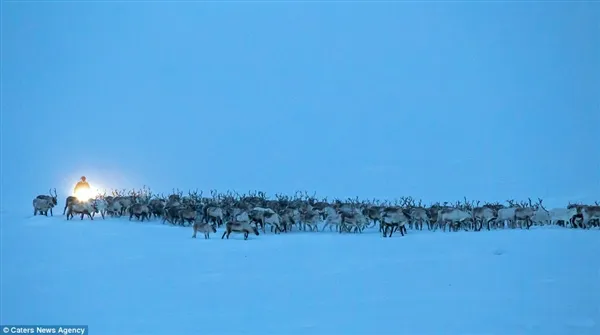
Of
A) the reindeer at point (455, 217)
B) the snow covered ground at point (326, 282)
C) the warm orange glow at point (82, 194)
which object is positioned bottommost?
the snow covered ground at point (326, 282)

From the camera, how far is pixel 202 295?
1030 centimetres

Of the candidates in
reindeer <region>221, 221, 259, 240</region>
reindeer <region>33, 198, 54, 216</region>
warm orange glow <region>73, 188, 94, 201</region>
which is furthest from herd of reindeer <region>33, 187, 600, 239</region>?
warm orange glow <region>73, 188, 94, 201</region>

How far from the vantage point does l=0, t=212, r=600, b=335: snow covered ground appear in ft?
29.9

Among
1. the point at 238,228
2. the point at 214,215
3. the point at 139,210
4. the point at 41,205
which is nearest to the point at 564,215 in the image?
the point at 238,228

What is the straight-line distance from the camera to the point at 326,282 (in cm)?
1102

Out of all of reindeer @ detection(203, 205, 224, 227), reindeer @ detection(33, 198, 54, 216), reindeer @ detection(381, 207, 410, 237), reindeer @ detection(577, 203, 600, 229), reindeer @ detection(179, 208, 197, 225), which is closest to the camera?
reindeer @ detection(381, 207, 410, 237)

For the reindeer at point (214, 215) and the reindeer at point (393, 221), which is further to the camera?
the reindeer at point (214, 215)

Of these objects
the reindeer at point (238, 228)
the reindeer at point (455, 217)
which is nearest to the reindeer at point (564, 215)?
the reindeer at point (455, 217)

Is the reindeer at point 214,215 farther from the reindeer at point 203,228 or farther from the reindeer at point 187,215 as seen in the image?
the reindeer at point 203,228

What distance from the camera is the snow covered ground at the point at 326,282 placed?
912 centimetres

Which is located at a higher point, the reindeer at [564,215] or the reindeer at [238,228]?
the reindeer at [564,215]

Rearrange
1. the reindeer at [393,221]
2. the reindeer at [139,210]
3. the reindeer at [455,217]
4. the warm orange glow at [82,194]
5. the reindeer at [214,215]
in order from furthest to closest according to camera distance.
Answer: the warm orange glow at [82,194] → the reindeer at [139,210] → the reindeer at [214,215] → the reindeer at [455,217] → the reindeer at [393,221]

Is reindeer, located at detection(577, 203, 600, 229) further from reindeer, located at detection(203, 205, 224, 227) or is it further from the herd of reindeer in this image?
reindeer, located at detection(203, 205, 224, 227)

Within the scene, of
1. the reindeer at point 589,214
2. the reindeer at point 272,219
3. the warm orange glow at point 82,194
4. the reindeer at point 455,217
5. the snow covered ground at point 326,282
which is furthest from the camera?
the warm orange glow at point 82,194
